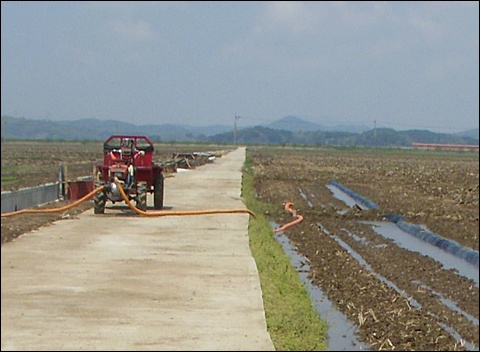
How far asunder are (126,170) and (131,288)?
5778mm

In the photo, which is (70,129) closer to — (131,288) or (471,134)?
(131,288)

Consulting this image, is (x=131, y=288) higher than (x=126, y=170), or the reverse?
(x=126, y=170)

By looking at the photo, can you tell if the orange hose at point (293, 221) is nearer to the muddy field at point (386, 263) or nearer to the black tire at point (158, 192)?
the muddy field at point (386, 263)

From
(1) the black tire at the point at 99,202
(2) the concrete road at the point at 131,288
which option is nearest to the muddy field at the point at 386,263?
(1) the black tire at the point at 99,202

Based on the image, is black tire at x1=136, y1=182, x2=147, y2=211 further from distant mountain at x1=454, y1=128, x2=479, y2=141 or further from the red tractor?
distant mountain at x1=454, y1=128, x2=479, y2=141

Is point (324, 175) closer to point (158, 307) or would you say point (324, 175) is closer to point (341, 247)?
point (341, 247)

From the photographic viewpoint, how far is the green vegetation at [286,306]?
306 inches

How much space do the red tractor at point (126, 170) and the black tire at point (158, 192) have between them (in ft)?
0.85

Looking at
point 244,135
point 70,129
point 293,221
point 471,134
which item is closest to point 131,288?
point 293,221

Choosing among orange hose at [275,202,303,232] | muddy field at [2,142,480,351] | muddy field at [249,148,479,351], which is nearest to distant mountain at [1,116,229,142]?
muddy field at [2,142,480,351]

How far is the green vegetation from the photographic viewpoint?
25.5ft

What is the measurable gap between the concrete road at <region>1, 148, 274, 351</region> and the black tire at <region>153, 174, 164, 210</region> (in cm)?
125

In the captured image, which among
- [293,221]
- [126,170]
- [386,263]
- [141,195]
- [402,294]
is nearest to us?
[402,294]

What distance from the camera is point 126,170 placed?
14.6 meters
